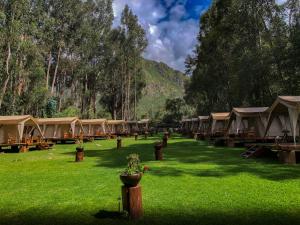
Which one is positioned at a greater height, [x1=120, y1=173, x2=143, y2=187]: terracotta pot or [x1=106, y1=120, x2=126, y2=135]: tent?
[x1=106, y1=120, x2=126, y2=135]: tent

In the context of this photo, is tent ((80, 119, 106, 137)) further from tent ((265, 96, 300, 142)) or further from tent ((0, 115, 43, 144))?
tent ((265, 96, 300, 142))

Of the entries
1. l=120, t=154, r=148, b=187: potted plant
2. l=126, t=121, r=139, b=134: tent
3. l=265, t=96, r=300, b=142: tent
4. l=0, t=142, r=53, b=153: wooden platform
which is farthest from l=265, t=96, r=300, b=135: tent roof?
l=126, t=121, r=139, b=134: tent

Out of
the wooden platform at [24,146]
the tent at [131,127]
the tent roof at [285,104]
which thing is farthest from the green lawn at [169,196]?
the tent at [131,127]

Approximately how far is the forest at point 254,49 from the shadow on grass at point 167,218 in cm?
2544

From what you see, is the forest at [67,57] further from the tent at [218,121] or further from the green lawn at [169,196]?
the green lawn at [169,196]

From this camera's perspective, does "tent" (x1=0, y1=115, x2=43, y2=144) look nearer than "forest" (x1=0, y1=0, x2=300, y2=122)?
Yes

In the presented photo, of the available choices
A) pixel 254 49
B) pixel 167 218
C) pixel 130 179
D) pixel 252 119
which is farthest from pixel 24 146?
pixel 254 49

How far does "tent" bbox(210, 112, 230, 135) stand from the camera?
3542 cm

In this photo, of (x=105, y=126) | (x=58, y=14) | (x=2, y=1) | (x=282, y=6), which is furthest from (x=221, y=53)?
(x=2, y=1)

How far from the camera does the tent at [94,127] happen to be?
4494cm

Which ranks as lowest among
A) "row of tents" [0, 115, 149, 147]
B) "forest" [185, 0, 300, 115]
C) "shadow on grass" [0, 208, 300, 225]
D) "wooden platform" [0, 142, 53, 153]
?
"shadow on grass" [0, 208, 300, 225]

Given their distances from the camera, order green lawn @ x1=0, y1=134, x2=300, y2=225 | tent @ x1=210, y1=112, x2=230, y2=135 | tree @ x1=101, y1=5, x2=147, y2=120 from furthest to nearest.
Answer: tree @ x1=101, y1=5, x2=147, y2=120, tent @ x1=210, y1=112, x2=230, y2=135, green lawn @ x1=0, y1=134, x2=300, y2=225

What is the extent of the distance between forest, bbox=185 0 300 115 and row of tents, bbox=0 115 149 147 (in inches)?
677

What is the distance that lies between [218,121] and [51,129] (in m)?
18.6
